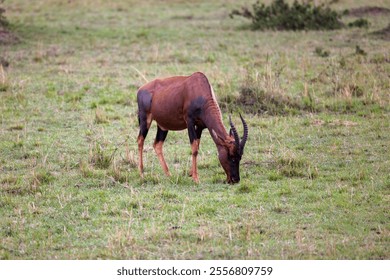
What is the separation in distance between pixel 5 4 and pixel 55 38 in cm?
935

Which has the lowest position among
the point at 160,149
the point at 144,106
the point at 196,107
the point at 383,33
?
the point at 160,149

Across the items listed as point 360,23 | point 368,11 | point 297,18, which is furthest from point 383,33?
point 368,11

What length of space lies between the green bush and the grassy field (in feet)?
1.86

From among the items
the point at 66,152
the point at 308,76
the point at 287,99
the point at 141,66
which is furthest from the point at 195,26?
the point at 66,152

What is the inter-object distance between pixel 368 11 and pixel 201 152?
16.4 metres

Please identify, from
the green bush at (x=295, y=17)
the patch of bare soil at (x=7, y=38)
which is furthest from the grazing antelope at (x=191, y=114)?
the green bush at (x=295, y=17)

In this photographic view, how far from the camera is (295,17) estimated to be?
80.9ft

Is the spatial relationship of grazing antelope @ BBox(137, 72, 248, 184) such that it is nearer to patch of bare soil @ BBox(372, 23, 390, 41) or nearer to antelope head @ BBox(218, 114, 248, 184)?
antelope head @ BBox(218, 114, 248, 184)

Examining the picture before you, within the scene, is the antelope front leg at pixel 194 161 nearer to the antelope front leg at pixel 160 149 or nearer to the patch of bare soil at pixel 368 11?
the antelope front leg at pixel 160 149

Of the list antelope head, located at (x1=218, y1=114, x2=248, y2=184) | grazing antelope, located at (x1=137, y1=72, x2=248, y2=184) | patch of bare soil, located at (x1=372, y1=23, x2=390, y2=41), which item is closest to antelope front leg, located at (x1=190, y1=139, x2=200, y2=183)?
grazing antelope, located at (x1=137, y1=72, x2=248, y2=184)

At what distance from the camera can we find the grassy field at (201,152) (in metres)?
8.70

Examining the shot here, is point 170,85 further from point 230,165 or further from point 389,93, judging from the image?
point 389,93

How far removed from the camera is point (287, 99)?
1549cm

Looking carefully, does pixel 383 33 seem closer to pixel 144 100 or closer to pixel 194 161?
pixel 144 100
